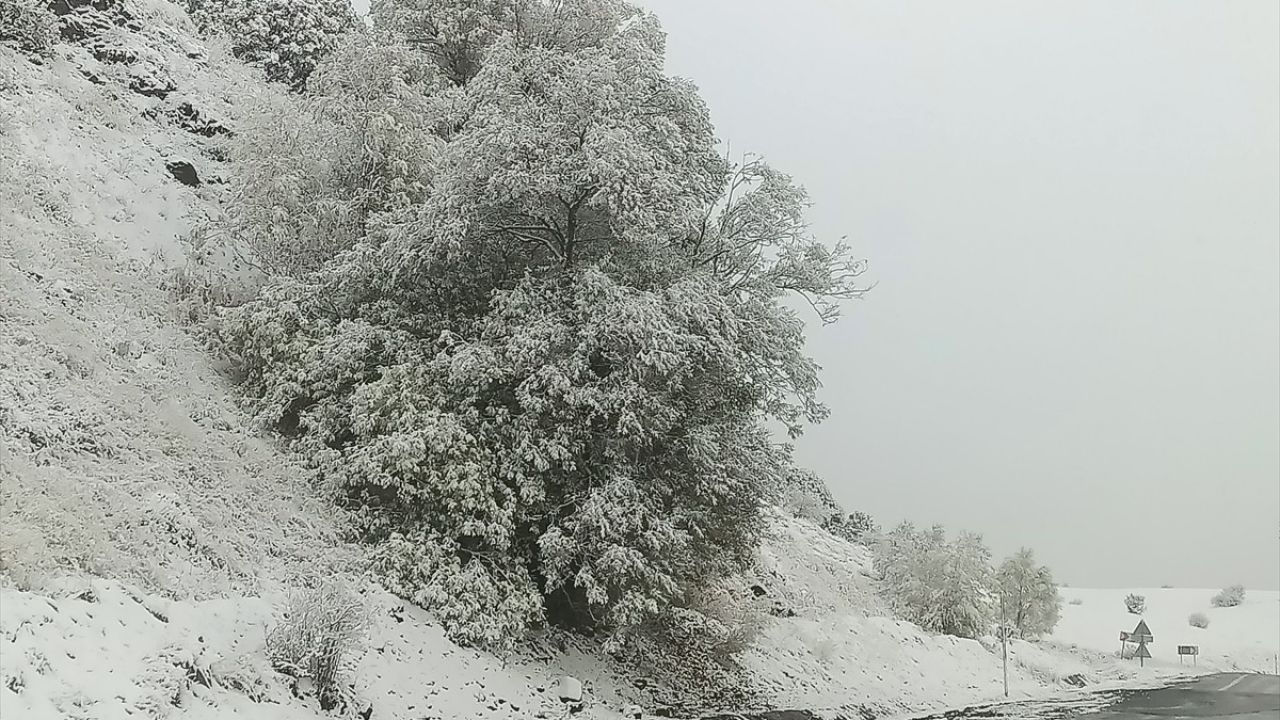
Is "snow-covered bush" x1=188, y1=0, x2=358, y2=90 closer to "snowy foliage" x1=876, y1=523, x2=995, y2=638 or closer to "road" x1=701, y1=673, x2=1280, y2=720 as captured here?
"road" x1=701, y1=673, x2=1280, y2=720

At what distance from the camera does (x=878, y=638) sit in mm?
27422

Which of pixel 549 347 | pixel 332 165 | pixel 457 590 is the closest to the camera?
pixel 457 590

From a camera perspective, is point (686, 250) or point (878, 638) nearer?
point (686, 250)

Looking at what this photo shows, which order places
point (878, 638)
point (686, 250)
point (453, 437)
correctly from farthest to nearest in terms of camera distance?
point (878, 638)
point (686, 250)
point (453, 437)

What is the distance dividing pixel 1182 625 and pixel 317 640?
33119 mm

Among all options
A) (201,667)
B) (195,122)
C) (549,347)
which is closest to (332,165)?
(549,347)

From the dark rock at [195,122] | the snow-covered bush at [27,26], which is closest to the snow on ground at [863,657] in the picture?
the dark rock at [195,122]

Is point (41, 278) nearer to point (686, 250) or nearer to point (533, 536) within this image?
point (533, 536)

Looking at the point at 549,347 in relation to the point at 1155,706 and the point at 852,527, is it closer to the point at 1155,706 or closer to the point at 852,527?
the point at 1155,706

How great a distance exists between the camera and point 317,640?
1027cm

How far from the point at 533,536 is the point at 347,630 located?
5385 mm

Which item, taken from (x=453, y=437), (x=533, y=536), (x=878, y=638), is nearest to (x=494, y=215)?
(x=453, y=437)

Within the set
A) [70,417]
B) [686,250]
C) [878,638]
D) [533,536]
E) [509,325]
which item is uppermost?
[686,250]

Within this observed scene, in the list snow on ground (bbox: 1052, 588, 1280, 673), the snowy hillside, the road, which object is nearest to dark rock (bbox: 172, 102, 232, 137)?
the snowy hillside
